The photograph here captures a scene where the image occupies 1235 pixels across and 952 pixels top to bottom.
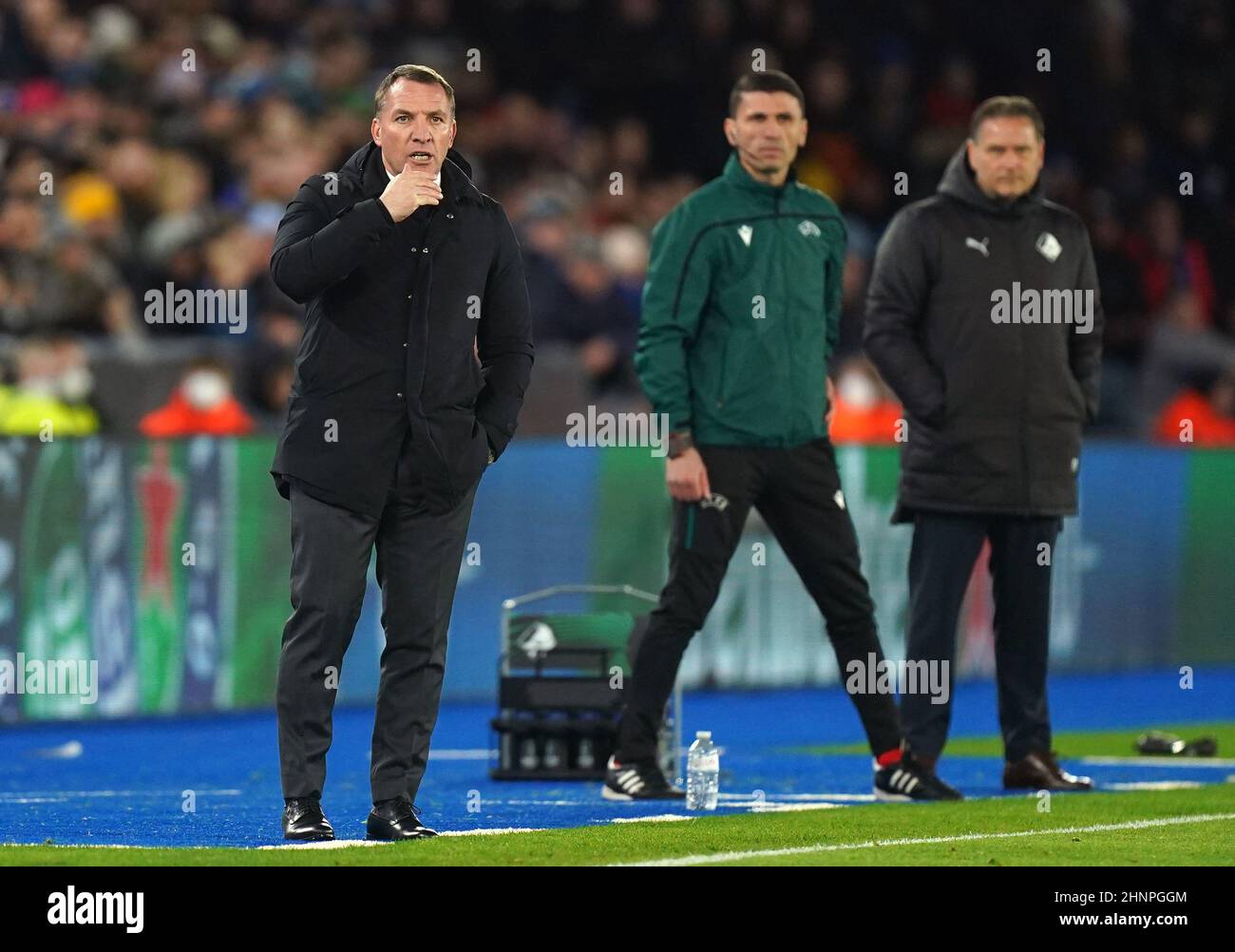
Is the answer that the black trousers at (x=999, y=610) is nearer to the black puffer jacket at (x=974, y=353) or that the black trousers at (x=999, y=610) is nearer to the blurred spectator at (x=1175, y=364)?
the black puffer jacket at (x=974, y=353)

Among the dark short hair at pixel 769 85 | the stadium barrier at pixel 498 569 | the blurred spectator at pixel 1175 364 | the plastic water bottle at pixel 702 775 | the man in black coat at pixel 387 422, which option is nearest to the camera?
the man in black coat at pixel 387 422

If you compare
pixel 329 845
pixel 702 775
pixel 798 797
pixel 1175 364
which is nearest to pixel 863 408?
pixel 1175 364

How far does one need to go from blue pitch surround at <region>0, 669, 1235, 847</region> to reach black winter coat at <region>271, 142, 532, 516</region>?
122 cm

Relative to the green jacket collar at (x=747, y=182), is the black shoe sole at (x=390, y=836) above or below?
below

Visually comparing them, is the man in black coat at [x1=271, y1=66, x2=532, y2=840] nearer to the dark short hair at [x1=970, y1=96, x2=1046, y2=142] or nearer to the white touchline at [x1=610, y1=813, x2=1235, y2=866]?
the white touchline at [x1=610, y1=813, x2=1235, y2=866]

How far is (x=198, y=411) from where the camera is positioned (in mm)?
15578

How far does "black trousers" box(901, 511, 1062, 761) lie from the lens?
10.6 meters

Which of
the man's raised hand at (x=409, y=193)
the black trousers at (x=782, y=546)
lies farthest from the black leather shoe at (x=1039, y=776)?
the man's raised hand at (x=409, y=193)

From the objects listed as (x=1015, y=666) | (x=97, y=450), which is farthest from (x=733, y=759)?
(x=97, y=450)

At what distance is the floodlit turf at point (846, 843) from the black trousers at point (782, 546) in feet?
2.26

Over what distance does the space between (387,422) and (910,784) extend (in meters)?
2.94

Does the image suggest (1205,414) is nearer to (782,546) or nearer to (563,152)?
(563,152)

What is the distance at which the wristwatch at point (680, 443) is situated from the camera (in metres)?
10.0

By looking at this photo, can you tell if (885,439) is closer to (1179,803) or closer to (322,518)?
(1179,803)
